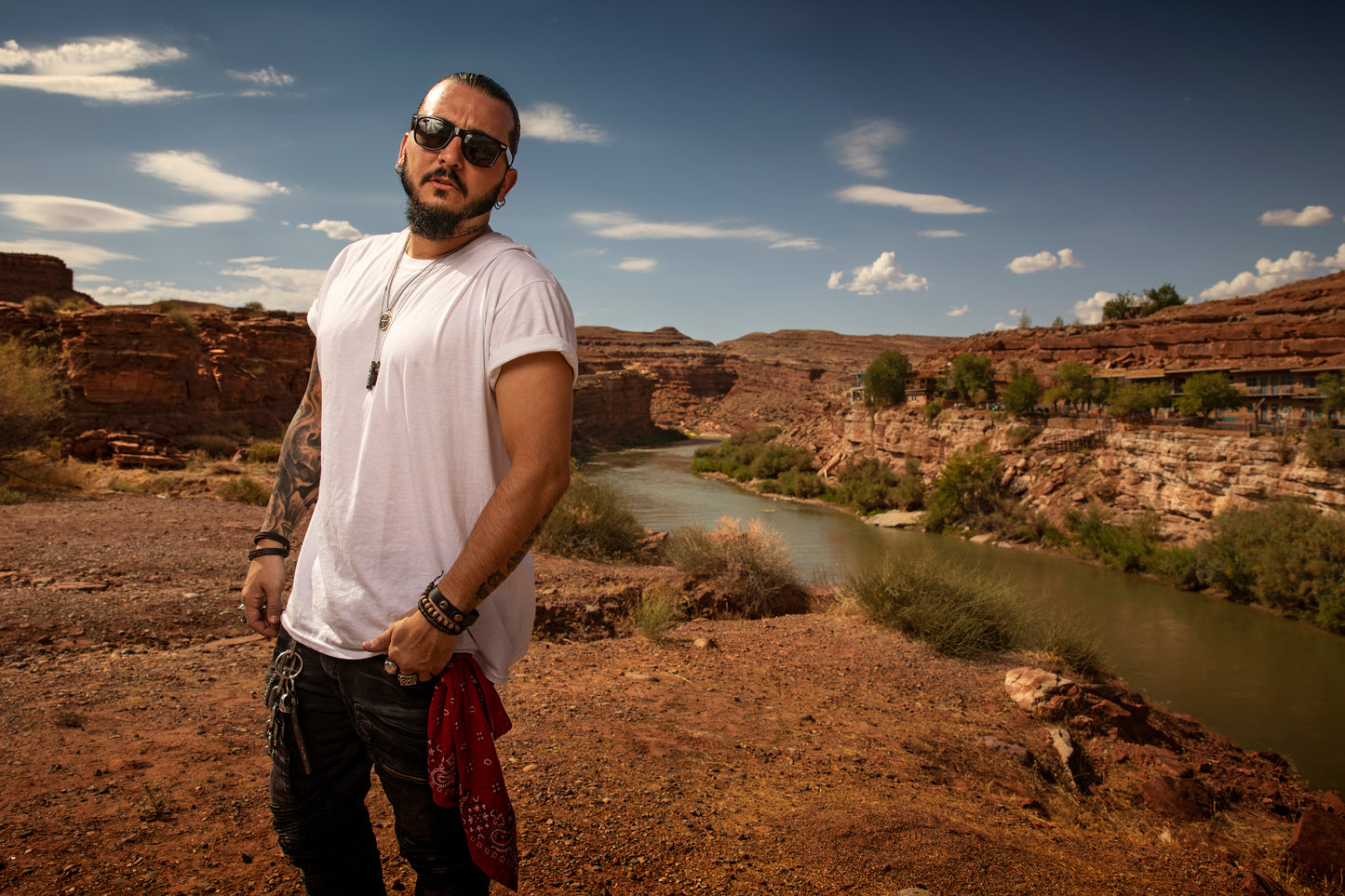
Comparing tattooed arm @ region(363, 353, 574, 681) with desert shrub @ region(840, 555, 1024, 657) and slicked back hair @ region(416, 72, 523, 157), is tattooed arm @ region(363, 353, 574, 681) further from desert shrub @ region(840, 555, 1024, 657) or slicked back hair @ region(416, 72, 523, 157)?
desert shrub @ region(840, 555, 1024, 657)

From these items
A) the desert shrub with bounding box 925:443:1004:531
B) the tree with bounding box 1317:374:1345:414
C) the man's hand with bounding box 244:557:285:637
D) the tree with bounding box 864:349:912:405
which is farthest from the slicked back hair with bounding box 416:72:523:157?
the tree with bounding box 864:349:912:405

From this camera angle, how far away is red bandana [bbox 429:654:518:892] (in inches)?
51.6

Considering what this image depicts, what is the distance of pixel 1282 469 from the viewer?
55.6 ft

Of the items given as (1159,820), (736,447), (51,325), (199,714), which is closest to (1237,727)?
(1159,820)

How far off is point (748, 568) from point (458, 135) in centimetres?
737

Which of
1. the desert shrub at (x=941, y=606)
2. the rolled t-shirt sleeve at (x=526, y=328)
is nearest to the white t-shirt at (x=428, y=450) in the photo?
the rolled t-shirt sleeve at (x=526, y=328)

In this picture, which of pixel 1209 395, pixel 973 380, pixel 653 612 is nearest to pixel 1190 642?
pixel 1209 395

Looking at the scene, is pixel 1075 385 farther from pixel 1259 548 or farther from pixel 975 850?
Result: pixel 975 850

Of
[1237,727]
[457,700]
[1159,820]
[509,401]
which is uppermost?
[509,401]

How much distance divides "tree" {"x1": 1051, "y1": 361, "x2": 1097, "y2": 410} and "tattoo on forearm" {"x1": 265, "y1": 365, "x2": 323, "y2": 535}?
28.9 meters

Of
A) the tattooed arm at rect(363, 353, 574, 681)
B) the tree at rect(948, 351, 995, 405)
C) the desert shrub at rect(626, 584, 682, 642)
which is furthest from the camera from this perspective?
the tree at rect(948, 351, 995, 405)

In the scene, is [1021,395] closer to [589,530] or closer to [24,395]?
[589,530]

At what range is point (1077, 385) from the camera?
26.3m

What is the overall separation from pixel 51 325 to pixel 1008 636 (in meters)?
22.7
